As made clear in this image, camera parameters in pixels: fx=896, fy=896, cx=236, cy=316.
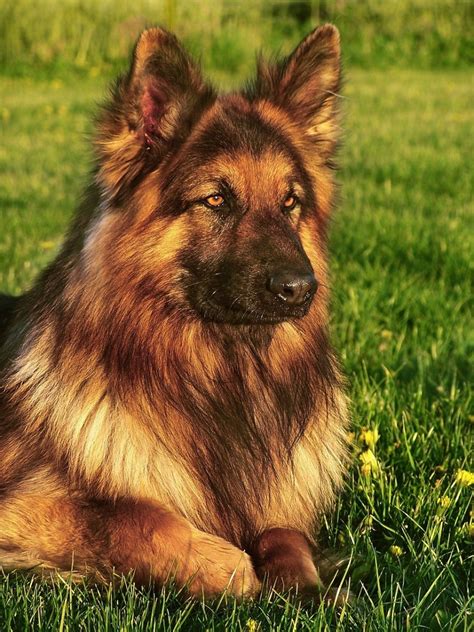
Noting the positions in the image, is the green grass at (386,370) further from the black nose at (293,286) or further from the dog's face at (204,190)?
the black nose at (293,286)

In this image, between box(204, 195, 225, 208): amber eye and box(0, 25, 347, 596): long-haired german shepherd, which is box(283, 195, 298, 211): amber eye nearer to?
box(0, 25, 347, 596): long-haired german shepherd

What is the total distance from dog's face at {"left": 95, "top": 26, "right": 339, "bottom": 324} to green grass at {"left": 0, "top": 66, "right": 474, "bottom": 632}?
0.30 meters

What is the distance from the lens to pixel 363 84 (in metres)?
19.3

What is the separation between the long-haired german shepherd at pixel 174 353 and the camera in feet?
10.5

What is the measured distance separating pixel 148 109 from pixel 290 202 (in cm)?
67

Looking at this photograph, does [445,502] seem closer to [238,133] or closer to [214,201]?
[214,201]

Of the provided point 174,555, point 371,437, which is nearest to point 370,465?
point 371,437

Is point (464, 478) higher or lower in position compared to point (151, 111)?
lower

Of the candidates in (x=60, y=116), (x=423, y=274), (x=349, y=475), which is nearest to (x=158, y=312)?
(x=349, y=475)

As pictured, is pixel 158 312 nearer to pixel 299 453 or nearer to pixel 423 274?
pixel 299 453

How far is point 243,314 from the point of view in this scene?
334 cm

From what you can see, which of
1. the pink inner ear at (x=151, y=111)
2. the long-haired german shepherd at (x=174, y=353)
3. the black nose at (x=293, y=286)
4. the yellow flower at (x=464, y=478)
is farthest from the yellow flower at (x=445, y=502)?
the pink inner ear at (x=151, y=111)

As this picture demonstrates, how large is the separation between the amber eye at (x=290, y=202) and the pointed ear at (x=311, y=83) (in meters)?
0.41

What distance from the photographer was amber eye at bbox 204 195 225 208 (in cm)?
338
